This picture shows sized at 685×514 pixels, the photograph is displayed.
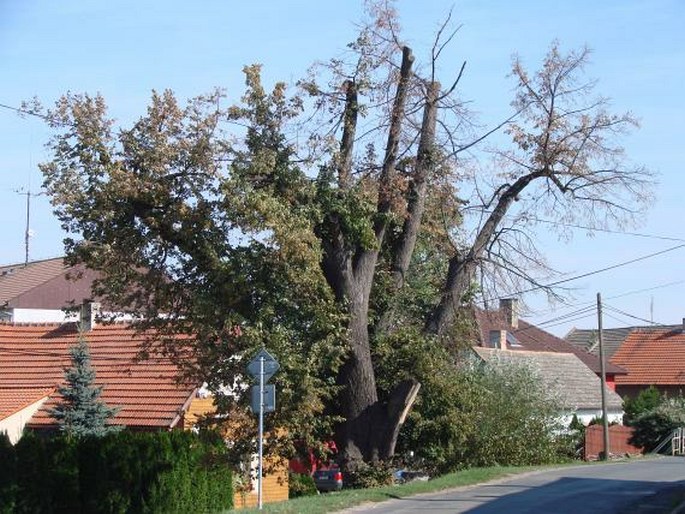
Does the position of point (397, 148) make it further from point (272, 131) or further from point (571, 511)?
point (571, 511)

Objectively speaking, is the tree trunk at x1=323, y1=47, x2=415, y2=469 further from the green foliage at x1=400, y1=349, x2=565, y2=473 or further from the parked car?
the parked car

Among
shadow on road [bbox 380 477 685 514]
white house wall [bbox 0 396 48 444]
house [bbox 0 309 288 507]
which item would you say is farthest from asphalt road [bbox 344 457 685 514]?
white house wall [bbox 0 396 48 444]

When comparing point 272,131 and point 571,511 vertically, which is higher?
point 272,131

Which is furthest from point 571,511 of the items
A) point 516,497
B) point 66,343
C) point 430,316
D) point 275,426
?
point 66,343

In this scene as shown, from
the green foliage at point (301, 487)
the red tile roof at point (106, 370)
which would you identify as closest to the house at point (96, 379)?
the red tile roof at point (106, 370)

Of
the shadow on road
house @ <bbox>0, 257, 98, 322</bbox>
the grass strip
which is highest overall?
house @ <bbox>0, 257, 98, 322</bbox>

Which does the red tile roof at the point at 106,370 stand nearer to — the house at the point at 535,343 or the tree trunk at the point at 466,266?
the tree trunk at the point at 466,266

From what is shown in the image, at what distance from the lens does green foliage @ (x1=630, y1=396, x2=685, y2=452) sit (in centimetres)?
4916

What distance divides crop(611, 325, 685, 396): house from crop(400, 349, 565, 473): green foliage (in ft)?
94.3

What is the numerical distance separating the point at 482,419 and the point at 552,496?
10.6 m

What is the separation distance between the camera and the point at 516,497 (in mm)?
21141

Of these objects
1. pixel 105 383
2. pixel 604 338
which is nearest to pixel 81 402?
pixel 105 383

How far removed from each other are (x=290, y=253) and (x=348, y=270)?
344 cm

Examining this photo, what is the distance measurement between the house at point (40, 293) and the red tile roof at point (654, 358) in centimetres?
3489
